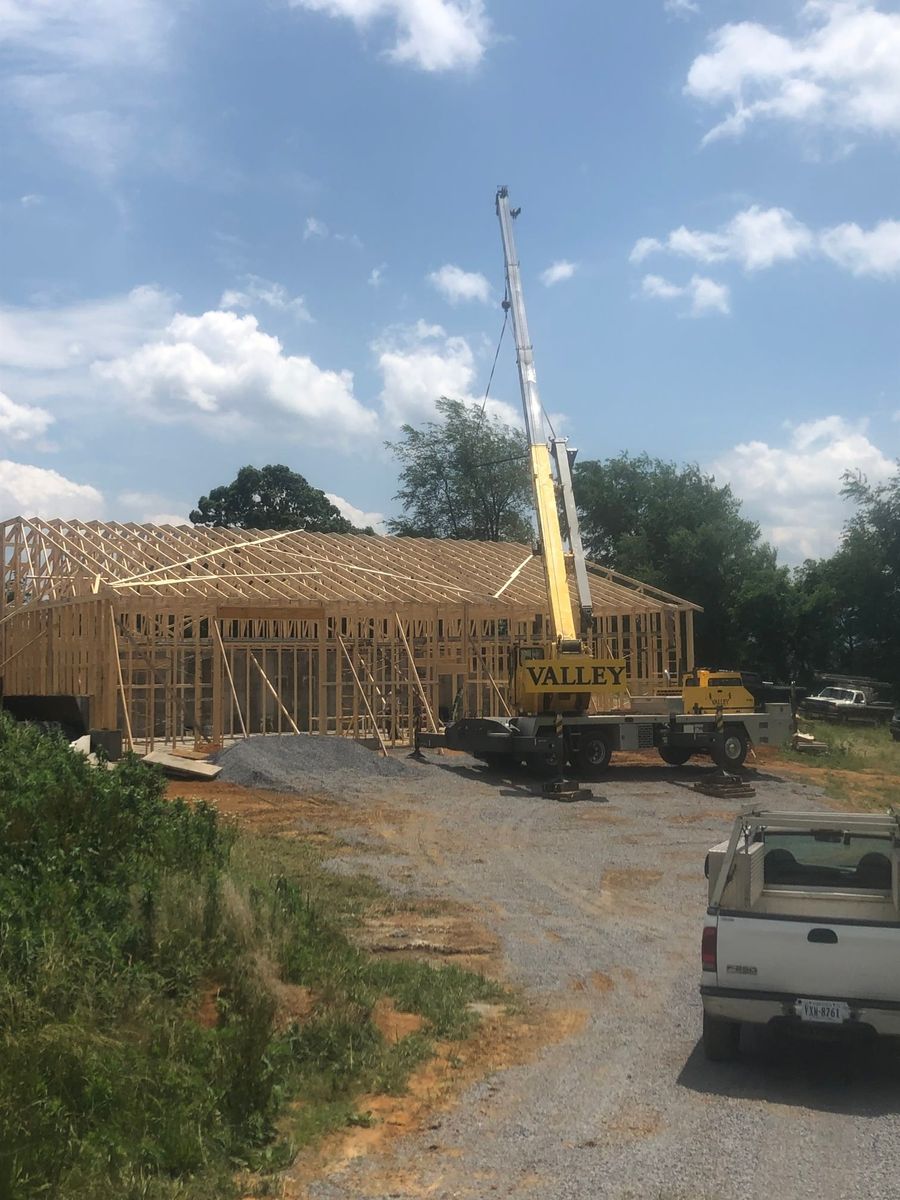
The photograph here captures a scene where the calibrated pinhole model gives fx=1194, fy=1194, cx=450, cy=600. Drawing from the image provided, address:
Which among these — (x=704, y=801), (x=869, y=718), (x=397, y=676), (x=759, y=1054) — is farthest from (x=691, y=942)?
(x=869, y=718)

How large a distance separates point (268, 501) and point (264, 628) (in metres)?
30.9

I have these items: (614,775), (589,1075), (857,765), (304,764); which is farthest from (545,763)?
(589,1075)

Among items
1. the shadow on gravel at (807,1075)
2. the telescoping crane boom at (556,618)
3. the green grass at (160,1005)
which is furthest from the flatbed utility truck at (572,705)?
the shadow on gravel at (807,1075)

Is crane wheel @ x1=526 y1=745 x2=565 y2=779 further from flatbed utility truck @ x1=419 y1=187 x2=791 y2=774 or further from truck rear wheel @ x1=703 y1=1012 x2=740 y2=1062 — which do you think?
truck rear wheel @ x1=703 y1=1012 x2=740 y2=1062

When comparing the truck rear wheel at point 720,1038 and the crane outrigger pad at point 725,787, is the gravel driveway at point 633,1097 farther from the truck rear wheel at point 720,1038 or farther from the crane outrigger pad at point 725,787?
the crane outrigger pad at point 725,787

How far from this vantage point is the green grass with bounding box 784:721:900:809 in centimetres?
1952

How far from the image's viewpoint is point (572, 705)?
65.0 ft

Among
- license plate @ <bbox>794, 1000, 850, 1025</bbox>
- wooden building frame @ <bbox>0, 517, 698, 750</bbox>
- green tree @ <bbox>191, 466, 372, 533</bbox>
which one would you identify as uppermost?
green tree @ <bbox>191, 466, 372, 533</bbox>

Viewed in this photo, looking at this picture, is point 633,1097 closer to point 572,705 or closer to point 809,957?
point 809,957

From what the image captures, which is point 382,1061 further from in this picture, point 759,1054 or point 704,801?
point 704,801

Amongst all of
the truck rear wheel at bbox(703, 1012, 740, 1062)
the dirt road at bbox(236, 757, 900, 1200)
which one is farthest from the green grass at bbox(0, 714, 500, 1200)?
the truck rear wheel at bbox(703, 1012, 740, 1062)

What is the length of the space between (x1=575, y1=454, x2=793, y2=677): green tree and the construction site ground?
3246 cm

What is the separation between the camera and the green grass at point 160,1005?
16.8ft

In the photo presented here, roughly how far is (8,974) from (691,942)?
5.59 meters
